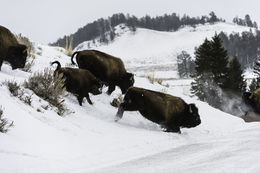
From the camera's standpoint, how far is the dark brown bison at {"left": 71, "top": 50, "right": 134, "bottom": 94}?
32.7ft

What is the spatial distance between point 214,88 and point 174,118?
32283 mm

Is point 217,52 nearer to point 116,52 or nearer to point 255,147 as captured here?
point 255,147

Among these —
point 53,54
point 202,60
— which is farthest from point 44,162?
point 202,60

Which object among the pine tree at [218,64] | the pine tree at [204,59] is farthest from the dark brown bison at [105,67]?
the pine tree at [204,59]

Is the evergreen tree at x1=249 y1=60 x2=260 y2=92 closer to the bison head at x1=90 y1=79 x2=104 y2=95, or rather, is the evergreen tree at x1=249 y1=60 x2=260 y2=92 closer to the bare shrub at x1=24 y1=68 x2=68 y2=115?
the bison head at x1=90 y1=79 x2=104 y2=95

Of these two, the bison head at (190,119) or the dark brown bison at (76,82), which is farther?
the dark brown bison at (76,82)

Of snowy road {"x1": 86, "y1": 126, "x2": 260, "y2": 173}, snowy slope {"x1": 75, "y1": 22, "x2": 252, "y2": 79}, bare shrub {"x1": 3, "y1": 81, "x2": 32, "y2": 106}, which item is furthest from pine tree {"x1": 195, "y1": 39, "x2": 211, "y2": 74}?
snowy slope {"x1": 75, "y1": 22, "x2": 252, "y2": 79}

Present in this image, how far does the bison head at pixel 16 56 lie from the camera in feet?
28.2

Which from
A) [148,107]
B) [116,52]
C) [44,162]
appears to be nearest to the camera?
[44,162]

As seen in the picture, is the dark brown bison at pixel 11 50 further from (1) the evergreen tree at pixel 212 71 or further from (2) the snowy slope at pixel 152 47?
(2) the snowy slope at pixel 152 47

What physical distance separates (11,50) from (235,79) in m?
39.2

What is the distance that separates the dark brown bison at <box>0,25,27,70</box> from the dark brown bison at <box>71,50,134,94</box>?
180 centimetres

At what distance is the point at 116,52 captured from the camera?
177 metres

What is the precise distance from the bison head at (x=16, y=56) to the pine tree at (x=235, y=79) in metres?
34.4
